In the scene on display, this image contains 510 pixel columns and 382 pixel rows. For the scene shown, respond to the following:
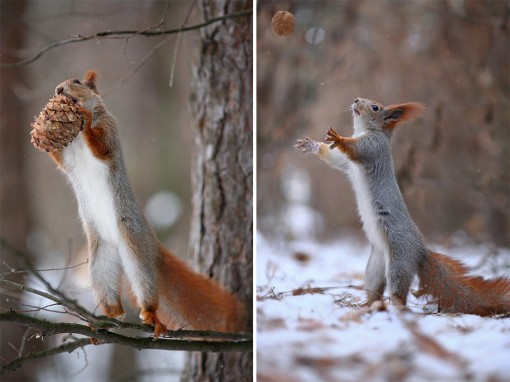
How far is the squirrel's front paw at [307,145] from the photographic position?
1346mm

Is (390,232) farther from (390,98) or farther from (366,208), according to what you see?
(390,98)

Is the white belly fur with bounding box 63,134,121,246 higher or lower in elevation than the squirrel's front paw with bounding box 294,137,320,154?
lower

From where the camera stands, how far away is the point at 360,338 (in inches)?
44.8

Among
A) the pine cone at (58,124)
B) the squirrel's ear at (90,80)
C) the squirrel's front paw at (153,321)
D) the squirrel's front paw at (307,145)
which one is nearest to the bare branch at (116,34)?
the squirrel's ear at (90,80)

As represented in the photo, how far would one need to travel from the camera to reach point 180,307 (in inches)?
65.0

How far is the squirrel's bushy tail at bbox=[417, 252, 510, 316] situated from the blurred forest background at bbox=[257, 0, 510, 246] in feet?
0.31

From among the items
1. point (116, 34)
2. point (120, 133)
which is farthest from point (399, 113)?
point (116, 34)

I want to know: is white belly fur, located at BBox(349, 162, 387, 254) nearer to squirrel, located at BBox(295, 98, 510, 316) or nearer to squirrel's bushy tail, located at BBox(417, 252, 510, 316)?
squirrel, located at BBox(295, 98, 510, 316)

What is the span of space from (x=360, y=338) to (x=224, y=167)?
0.84m

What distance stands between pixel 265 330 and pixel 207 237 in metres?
0.62

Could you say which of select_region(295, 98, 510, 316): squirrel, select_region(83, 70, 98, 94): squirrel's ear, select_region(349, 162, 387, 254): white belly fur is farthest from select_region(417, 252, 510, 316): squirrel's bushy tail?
select_region(83, 70, 98, 94): squirrel's ear

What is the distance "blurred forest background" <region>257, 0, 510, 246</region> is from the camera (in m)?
1.40

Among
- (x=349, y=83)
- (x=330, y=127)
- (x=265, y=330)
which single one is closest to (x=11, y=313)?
(x=265, y=330)

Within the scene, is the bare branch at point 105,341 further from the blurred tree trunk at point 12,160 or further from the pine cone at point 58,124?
the pine cone at point 58,124
